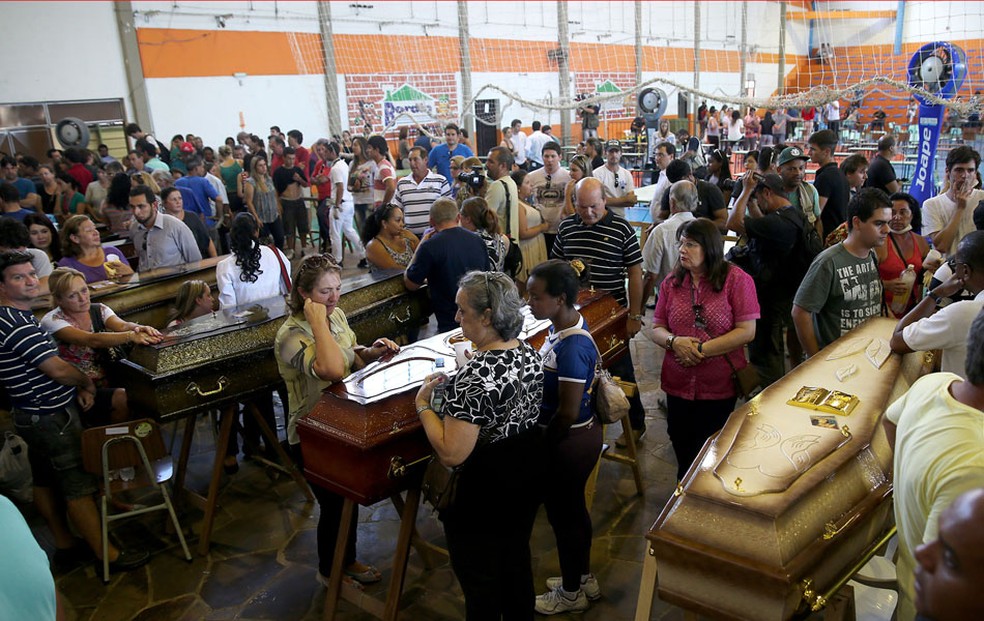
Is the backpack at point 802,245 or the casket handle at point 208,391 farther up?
the backpack at point 802,245

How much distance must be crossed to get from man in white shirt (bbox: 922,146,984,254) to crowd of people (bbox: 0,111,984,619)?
0.05 feet

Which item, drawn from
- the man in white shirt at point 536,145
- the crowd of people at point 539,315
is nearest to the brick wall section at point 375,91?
the man in white shirt at point 536,145

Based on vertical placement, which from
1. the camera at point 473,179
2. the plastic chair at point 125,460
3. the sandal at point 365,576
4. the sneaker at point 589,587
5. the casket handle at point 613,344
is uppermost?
the camera at point 473,179

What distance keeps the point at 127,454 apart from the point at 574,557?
224 centimetres

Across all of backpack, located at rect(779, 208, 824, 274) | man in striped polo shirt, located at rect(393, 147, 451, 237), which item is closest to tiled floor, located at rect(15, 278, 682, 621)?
backpack, located at rect(779, 208, 824, 274)

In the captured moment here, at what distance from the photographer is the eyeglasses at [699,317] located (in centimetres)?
328

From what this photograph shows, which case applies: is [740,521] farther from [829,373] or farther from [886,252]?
[886,252]

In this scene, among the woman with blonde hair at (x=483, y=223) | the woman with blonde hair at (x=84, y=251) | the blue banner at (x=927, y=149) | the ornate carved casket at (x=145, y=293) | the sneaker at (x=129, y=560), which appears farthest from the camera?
the blue banner at (x=927, y=149)

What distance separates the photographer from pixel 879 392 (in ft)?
9.44

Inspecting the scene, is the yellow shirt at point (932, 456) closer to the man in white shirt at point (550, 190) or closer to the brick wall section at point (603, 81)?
the man in white shirt at point (550, 190)

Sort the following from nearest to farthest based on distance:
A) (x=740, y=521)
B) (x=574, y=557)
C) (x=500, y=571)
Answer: (x=740, y=521) < (x=500, y=571) < (x=574, y=557)

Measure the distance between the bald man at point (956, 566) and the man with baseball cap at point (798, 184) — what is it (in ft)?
12.8

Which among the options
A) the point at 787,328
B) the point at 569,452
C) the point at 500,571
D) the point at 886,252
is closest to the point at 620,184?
the point at 787,328

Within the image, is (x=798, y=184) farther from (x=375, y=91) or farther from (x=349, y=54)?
(x=349, y=54)
